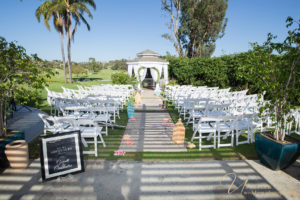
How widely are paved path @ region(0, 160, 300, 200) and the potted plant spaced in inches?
13.1

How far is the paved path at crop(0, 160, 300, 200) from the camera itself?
264 centimetres

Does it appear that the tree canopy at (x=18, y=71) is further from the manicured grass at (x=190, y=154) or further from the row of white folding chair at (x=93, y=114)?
the manicured grass at (x=190, y=154)

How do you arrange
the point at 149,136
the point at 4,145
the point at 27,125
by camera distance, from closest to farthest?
1. the point at 4,145
2. the point at 149,136
3. the point at 27,125

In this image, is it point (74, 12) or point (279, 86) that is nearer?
point (279, 86)

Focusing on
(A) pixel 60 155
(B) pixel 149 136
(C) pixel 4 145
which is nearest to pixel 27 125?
(C) pixel 4 145

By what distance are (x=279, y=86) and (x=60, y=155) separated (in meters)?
3.98

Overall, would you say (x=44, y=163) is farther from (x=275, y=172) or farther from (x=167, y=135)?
(x=275, y=172)

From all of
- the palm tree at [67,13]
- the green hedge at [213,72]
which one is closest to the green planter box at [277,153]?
the green hedge at [213,72]

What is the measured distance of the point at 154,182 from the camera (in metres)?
2.94

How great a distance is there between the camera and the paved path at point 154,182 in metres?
2.64

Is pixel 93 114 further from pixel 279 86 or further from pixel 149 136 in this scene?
pixel 279 86

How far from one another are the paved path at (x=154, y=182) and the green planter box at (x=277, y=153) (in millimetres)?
158

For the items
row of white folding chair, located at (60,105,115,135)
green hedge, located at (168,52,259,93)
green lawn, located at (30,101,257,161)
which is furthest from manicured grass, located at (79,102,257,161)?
green hedge, located at (168,52,259,93)

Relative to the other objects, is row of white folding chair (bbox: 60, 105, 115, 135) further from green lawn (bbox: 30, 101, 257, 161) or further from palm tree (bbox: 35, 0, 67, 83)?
palm tree (bbox: 35, 0, 67, 83)
